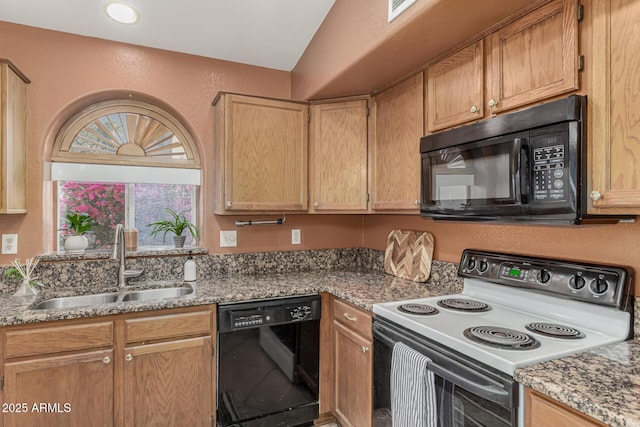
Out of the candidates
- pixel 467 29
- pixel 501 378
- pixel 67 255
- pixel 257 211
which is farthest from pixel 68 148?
pixel 501 378

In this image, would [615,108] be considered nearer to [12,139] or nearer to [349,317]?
[349,317]

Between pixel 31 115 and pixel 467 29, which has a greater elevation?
pixel 467 29

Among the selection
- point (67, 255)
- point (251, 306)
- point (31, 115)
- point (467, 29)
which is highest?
point (467, 29)

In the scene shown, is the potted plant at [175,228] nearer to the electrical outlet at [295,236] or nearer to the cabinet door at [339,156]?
the electrical outlet at [295,236]

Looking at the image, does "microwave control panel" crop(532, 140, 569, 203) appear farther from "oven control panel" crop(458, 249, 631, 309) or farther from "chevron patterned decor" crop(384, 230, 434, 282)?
"chevron patterned decor" crop(384, 230, 434, 282)

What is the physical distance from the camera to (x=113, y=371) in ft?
5.76

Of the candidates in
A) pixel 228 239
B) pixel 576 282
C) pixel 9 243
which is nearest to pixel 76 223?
pixel 9 243

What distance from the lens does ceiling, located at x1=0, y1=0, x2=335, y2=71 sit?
2.01m

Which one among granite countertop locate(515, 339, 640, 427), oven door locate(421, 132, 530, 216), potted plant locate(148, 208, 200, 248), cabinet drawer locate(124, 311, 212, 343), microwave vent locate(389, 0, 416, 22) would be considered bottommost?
cabinet drawer locate(124, 311, 212, 343)

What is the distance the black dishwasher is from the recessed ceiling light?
5.78 feet

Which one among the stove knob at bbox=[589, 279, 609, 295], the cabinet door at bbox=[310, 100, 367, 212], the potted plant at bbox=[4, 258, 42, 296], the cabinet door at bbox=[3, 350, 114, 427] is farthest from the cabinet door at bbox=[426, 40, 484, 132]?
the potted plant at bbox=[4, 258, 42, 296]

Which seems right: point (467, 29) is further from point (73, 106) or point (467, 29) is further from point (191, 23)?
point (73, 106)

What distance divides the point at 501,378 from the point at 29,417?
2.02 metres

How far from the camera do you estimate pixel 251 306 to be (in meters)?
2.00
